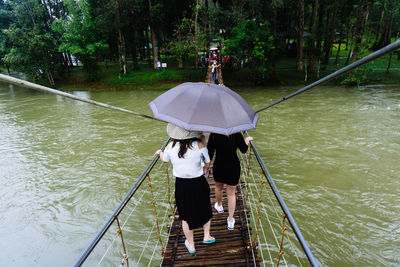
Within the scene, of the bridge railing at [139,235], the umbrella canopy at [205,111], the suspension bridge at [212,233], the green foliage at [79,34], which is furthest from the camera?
the green foliage at [79,34]

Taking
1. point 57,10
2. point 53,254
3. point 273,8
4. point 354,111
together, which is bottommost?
point 53,254

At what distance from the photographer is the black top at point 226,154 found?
2133 millimetres

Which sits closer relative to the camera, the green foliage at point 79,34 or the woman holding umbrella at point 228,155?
the woman holding umbrella at point 228,155

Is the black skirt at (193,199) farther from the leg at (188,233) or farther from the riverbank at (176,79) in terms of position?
the riverbank at (176,79)

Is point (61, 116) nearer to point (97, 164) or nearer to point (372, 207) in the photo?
point (97, 164)

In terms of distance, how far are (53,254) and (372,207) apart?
20.3 feet

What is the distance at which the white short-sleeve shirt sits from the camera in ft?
5.90

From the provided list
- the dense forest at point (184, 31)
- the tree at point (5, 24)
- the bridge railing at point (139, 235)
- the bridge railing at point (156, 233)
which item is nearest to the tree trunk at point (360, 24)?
the dense forest at point (184, 31)

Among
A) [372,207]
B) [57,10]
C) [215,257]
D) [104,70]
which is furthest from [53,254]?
[57,10]

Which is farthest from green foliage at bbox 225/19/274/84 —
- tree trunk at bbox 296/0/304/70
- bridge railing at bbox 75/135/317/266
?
bridge railing at bbox 75/135/317/266

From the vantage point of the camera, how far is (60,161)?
7.24 meters

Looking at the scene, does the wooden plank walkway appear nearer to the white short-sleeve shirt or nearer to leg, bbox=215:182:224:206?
leg, bbox=215:182:224:206

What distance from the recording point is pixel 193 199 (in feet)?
6.30

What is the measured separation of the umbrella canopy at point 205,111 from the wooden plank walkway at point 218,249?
125 cm
